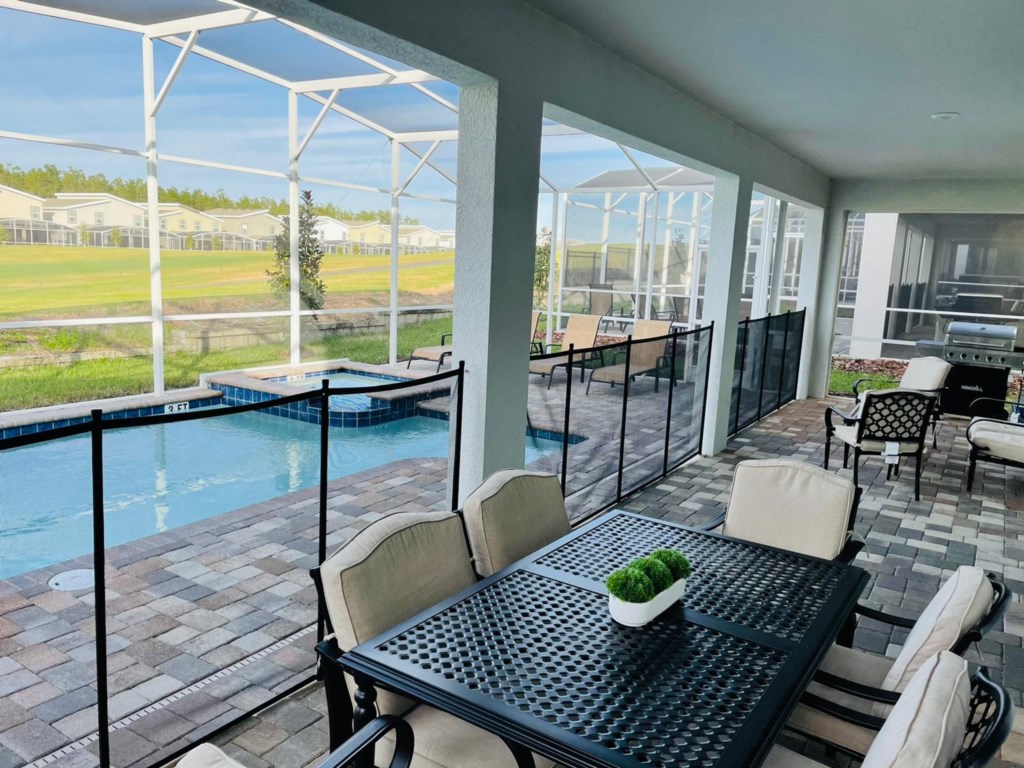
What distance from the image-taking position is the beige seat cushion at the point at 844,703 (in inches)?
81.3

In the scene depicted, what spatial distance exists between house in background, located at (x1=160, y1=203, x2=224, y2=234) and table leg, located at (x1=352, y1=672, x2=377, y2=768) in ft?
40.4

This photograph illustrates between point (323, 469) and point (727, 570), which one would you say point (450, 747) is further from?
point (323, 469)

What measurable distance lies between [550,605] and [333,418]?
17.5ft

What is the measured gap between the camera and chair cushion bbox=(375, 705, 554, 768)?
1.86 meters

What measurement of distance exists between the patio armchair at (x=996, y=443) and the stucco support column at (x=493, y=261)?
4546 millimetres

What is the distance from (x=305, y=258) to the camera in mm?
13500

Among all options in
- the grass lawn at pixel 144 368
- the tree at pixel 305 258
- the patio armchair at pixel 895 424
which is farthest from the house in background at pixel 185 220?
the patio armchair at pixel 895 424

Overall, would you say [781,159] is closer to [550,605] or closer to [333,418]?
[333,418]

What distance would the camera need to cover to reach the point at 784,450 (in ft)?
24.4

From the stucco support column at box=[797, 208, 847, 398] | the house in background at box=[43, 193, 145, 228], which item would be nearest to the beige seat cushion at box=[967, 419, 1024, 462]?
the stucco support column at box=[797, 208, 847, 398]

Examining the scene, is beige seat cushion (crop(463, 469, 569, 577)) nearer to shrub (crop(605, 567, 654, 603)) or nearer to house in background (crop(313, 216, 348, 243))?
shrub (crop(605, 567, 654, 603))

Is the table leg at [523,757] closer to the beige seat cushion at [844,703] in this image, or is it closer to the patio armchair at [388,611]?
the patio armchair at [388,611]

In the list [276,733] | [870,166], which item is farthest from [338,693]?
[870,166]

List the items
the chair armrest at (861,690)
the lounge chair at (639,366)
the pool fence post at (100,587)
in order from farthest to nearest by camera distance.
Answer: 1. the lounge chair at (639,366)
2. the pool fence post at (100,587)
3. the chair armrest at (861,690)
